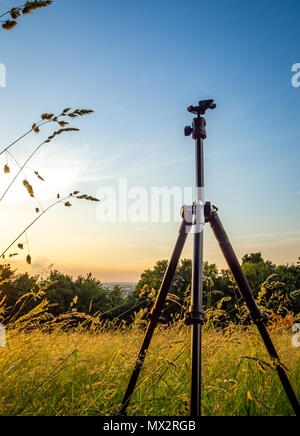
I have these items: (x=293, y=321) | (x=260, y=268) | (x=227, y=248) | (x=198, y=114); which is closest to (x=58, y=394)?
(x=227, y=248)

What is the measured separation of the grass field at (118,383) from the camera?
247 cm

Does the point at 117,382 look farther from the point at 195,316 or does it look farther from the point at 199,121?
the point at 199,121

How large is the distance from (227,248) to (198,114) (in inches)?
52.5

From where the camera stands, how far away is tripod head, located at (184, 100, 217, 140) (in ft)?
9.80

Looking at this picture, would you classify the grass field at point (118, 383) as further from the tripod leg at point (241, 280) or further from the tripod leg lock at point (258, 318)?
the tripod leg lock at point (258, 318)

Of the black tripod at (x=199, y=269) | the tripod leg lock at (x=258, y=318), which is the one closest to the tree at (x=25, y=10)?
the black tripod at (x=199, y=269)

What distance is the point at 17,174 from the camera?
198cm

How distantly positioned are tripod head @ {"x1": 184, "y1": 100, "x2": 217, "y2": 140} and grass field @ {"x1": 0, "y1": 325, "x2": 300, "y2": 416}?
1.84m

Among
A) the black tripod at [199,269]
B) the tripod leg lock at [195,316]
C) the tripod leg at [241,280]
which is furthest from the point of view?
the tripod leg at [241,280]

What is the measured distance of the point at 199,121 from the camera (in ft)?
9.91

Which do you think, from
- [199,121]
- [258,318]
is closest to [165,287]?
[258,318]

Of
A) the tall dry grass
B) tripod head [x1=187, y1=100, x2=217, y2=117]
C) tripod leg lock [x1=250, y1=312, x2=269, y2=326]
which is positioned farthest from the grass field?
tripod head [x1=187, y1=100, x2=217, y2=117]

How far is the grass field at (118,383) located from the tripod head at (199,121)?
184 centimetres
